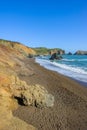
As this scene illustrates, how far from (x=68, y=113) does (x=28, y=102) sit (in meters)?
2.33

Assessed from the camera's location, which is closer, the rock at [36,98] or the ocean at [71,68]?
the rock at [36,98]

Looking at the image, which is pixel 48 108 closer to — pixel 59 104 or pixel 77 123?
pixel 59 104

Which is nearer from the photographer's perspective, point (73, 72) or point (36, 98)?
point (36, 98)

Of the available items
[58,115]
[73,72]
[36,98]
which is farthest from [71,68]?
[58,115]

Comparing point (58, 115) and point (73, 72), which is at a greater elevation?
point (58, 115)

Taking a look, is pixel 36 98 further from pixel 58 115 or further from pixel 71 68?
pixel 71 68

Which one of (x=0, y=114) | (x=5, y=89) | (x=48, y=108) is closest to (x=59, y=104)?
(x=48, y=108)

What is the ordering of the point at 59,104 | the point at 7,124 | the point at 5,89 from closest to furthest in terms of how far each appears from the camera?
the point at 7,124, the point at 5,89, the point at 59,104

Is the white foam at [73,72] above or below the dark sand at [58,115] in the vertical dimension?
below

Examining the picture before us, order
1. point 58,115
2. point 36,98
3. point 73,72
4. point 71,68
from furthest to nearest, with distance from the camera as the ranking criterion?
point 71,68 → point 73,72 → point 36,98 → point 58,115

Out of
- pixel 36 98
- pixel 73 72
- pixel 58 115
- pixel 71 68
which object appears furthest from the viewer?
pixel 71 68

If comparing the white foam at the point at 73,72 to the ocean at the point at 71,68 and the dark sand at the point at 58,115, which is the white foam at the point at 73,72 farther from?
the dark sand at the point at 58,115

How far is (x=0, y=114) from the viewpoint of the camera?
30.9 feet

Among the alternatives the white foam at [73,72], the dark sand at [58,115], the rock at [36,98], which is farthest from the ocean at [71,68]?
the rock at [36,98]
